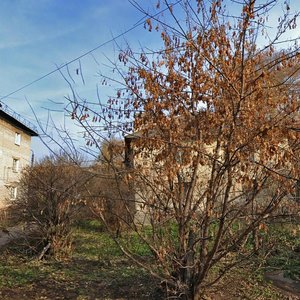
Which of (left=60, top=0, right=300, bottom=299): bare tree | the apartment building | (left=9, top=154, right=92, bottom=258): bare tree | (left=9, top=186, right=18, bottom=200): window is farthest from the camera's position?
the apartment building

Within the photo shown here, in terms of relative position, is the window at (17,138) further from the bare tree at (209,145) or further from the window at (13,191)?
the bare tree at (209,145)

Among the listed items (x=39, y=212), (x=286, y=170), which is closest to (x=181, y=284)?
(x=286, y=170)

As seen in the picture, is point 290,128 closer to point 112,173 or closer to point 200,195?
point 200,195

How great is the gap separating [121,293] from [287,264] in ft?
12.1

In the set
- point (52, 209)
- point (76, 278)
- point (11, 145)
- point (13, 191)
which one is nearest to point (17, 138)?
point (11, 145)

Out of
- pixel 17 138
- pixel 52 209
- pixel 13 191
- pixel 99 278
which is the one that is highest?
pixel 17 138

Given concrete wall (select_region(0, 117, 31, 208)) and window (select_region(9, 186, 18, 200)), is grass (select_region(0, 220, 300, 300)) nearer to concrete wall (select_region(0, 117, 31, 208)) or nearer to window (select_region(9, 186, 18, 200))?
window (select_region(9, 186, 18, 200))

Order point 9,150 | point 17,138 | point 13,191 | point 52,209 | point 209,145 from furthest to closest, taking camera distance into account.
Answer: point 17,138 → point 9,150 → point 13,191 → point 52,209 → point 209,145

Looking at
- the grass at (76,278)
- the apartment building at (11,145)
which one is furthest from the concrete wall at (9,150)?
the grass at (76,278)

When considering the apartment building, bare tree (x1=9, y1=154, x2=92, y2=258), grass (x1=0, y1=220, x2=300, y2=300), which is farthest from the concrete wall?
grass (x1=0, y1=220, x2=300, y2=300)

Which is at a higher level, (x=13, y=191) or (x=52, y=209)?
(x=13, y=191)

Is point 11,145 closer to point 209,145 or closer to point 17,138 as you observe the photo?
point 17,138

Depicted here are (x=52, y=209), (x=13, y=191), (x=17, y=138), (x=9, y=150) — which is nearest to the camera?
(x=52, y=209)

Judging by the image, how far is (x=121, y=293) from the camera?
18.4ft
